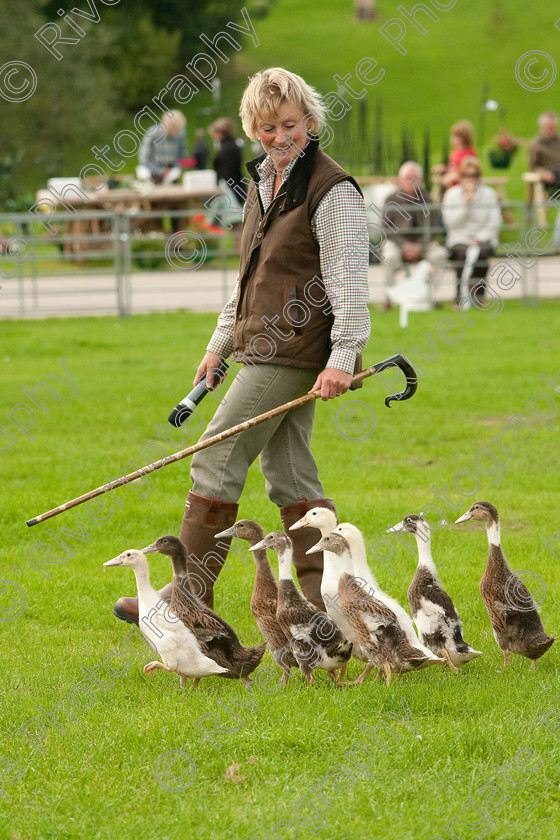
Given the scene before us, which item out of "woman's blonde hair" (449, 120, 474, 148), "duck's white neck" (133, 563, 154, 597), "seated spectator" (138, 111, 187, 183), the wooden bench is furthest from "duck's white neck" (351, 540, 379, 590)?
"seated spectator" (138, 111, 187, 183)

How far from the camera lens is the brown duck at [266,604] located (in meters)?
4.44

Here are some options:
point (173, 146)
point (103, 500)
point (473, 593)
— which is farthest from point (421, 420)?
point (173, 146)

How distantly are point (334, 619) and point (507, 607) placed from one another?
0.69 m

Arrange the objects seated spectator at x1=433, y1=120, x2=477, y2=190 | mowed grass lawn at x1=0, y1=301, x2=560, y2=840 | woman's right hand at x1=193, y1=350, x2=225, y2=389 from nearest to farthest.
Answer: mowed grass lawn at x1=0, y1=301, x2=560, y2=840 < woman's right hand at x1=193, y1=350, x2=225, y2=389 < seated spectator at x1=433, y1=120, x2=477, y2=190

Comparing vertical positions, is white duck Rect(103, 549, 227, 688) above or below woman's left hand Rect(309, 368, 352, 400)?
below

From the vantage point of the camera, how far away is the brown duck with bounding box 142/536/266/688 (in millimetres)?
4340

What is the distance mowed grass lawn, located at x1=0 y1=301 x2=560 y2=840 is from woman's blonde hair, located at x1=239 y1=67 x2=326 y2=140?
87.4 inches

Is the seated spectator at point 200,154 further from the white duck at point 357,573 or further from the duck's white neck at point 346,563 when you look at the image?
the duck's white neck at point 346,563

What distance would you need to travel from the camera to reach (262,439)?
4746mm

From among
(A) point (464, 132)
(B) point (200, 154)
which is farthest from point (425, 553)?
(B) point (200, 154)

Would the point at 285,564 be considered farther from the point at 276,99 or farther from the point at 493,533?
the point at 276,99

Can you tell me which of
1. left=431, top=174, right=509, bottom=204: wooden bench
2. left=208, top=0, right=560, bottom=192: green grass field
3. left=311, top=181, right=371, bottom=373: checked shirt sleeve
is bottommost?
left=311, top=181, right=371, bottom=373: checked shirt sleeve

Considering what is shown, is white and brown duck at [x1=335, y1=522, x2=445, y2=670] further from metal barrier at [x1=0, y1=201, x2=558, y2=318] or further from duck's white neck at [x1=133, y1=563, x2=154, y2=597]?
metal barrier at [x1=0, y1=201, x2=558, y2=318]

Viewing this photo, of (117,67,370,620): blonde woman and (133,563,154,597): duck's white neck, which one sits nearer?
(133,563,154,597): duck's white neck
